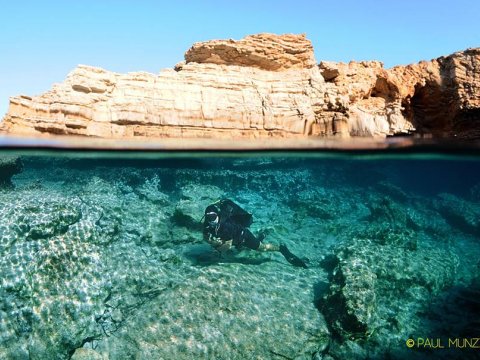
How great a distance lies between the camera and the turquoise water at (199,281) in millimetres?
7277

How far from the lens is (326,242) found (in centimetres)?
1266

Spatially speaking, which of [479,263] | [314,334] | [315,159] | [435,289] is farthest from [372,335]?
[315,159]

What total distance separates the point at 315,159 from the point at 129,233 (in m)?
10.5

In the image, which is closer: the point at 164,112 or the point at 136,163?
the point at 164,112

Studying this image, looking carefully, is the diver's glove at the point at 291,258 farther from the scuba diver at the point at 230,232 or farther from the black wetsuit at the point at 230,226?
the black wetsuit at the point at 230,226

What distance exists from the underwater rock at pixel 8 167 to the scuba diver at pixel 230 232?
8058 mm

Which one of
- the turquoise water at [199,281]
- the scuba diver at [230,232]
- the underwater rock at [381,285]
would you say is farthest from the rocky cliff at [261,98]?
the underwater rock at [381,285]

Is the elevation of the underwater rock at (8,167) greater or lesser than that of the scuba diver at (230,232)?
greater

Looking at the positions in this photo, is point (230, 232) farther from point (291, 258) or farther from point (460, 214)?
point (460, 214)

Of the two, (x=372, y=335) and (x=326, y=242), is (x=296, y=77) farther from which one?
(x=372, y=335)

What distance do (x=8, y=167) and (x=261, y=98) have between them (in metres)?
11.2

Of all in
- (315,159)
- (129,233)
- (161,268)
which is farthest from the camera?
(315,159)

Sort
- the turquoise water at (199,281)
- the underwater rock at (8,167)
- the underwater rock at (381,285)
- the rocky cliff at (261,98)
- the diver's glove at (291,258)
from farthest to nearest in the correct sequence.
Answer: the rocky cliff at (261,98) < the underwater rock at (8,167) < the diver's glove at (291,258) < the underwater rock at (381,285) < the turquoise water at (199,281)

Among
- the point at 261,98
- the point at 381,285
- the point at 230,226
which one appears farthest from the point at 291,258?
the point at 261,98
